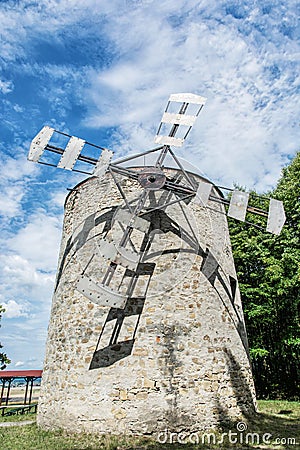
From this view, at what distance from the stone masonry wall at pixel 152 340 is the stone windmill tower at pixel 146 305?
23 millimetres

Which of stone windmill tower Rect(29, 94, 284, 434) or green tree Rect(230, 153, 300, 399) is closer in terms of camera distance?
stone windmill tower Rect(29, 94, 284, 434)

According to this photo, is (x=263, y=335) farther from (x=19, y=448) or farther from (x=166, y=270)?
(x=19, y=448)

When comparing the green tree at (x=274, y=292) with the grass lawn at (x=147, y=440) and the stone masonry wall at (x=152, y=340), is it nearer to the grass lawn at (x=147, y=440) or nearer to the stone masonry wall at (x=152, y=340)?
the stone masonry wall at (x=152, y=340)

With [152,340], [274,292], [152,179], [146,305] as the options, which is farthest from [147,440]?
[274,292]

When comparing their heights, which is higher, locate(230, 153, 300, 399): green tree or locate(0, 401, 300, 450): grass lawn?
locate(230, 153, 300, 399): green tree

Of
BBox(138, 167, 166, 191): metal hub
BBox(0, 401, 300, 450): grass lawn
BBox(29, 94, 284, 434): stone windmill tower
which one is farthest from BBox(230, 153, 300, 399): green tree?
BBox(138, 167, 166, 191): metal hub

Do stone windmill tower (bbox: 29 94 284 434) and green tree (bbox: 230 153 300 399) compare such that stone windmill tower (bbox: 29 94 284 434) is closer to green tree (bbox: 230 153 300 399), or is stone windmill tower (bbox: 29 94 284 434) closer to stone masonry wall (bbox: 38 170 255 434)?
stone masonry wall (bbox: 38 170 255 434)

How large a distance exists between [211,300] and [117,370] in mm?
2732

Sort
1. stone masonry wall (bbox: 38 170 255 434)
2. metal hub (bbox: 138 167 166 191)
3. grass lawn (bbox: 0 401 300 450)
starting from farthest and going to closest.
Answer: metal hub (bbox: 138 167 166 191)
stone masonry wall (bbox: 38 170 255 434)
grass lawn (bbox: 0 401 300 450)

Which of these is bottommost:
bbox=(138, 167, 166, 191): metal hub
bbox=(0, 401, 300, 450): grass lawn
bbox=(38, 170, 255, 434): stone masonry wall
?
bbox=(0, 401, 300, 450): grass lawn

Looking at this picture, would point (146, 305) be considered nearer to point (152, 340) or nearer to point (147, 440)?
point (152, 340)

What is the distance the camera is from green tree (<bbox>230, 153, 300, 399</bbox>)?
45.8 ft

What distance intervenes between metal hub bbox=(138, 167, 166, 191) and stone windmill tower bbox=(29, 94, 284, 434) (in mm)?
26

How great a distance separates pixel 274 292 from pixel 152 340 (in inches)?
335
